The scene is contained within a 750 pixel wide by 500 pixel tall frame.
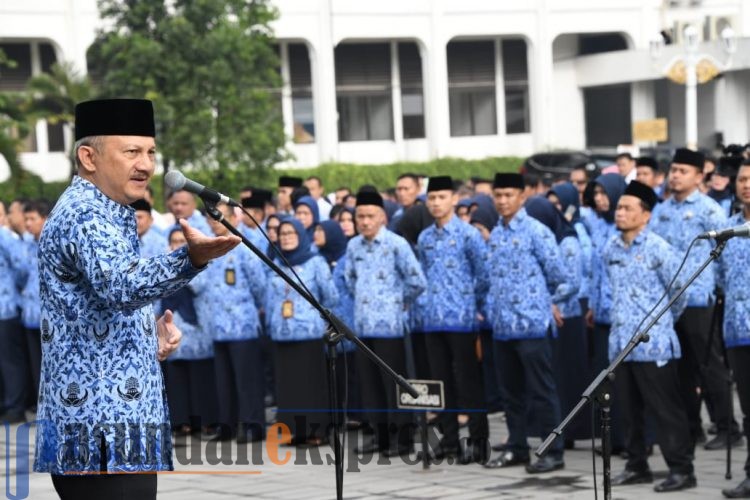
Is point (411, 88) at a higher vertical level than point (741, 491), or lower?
higher

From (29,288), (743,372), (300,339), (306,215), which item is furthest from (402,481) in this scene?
(29,288)

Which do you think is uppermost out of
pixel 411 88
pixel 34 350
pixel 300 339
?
pixel 411 88

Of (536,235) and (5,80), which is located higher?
(5,80)

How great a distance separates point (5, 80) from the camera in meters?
42.8

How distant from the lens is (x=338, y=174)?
42.8 m

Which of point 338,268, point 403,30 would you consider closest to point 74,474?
point 338,268

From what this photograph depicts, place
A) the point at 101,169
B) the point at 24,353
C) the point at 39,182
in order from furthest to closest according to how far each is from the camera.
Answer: the point at 39,182 → the point at 24,353 → the point at 101,169

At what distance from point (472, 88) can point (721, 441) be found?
41183 mm

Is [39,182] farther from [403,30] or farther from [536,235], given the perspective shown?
[536,235]

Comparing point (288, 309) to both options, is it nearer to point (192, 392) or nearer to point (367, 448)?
point (367, 448)

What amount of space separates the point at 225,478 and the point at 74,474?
5.36 metres

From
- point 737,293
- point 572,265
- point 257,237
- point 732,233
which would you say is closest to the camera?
point 732,233

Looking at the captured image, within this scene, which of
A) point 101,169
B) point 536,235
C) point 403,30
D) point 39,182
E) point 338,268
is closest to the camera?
point 101,169

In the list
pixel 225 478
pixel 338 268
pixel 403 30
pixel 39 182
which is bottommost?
pixel 225 478
